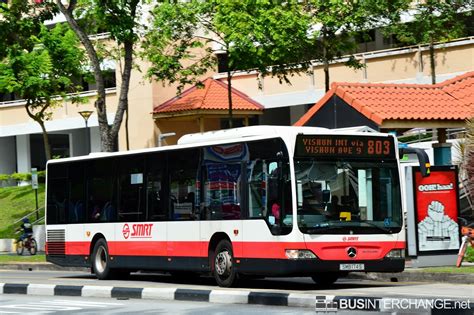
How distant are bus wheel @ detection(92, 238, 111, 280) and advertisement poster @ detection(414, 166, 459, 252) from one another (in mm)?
7221

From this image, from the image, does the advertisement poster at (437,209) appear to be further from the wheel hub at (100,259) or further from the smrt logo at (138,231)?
the wheel hub at (100,259)

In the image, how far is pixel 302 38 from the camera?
40844 mm

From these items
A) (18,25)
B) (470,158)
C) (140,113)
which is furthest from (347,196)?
(140,113)

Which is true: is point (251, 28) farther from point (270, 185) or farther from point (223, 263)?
point (270, 185)

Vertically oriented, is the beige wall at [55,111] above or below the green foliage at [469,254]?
above

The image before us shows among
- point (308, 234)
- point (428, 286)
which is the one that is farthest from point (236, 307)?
point (428, 286)

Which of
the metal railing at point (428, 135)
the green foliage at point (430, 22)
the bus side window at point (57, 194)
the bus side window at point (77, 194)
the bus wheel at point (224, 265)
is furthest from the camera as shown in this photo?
the green foliage at point (430, 22)

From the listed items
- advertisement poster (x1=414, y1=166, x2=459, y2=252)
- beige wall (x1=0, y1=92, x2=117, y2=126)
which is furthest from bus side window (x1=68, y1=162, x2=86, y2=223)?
beige wall (x1=0, y1=92, x2=117, y2=126)

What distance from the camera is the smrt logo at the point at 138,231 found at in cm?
2617

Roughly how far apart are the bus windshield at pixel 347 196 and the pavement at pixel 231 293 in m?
1.77

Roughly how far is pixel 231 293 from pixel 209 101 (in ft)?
113

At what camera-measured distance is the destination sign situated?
2203 centimetres

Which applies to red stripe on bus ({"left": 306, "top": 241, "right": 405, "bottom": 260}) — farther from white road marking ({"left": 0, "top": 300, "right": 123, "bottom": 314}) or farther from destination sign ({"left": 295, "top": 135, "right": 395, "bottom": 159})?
white road marking ({"left": 0, "top": 300, "right": 123, "bottom": 314})

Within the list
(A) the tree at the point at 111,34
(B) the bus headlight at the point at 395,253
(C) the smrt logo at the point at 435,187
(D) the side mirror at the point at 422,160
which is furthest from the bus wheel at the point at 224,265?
(A) the tree at the point at 111,34
